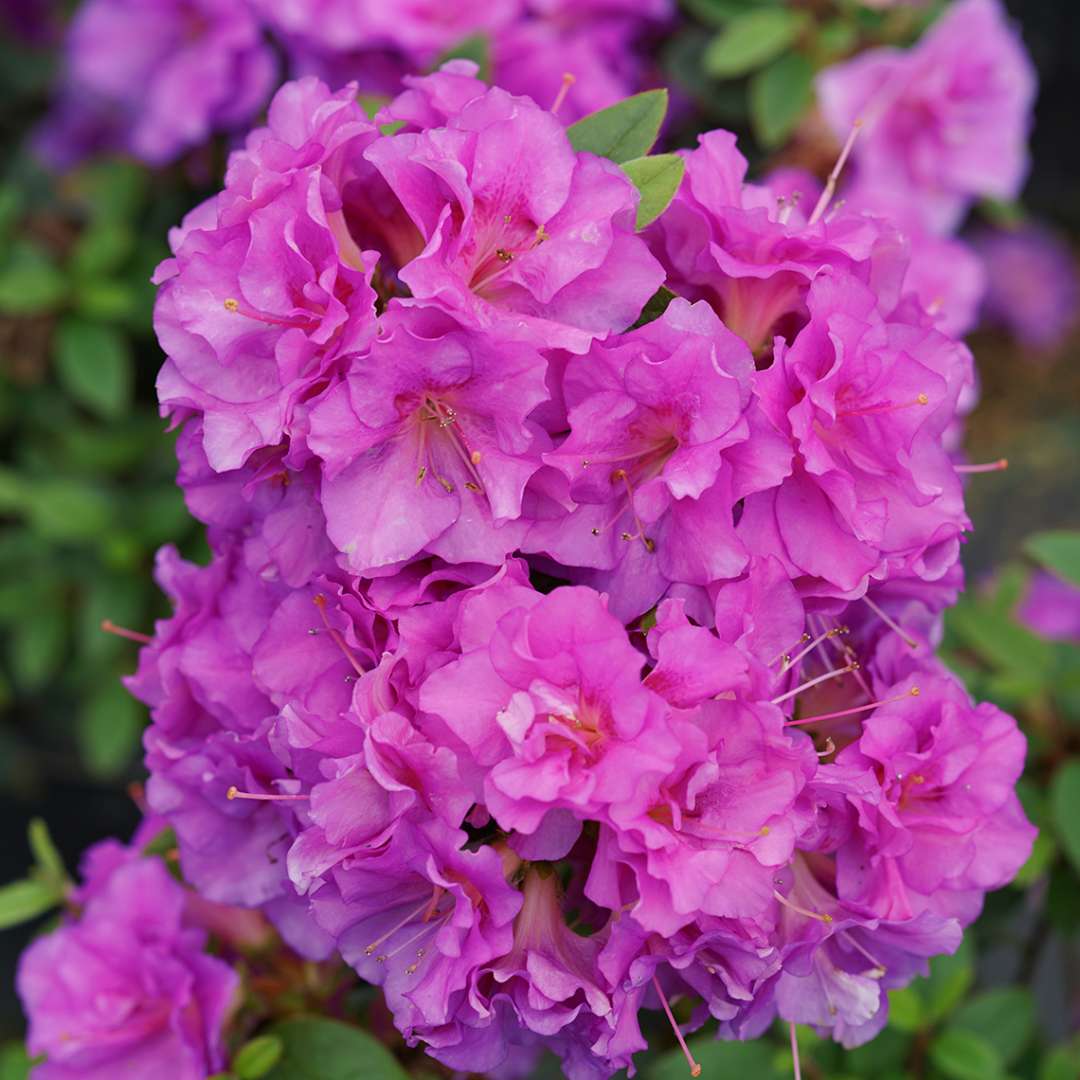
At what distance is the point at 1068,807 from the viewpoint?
129 cm

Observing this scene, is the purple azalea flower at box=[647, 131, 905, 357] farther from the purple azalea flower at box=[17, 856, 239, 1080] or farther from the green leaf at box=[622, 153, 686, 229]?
the purple azalea flower at box=[17, 856, 239, 1080]

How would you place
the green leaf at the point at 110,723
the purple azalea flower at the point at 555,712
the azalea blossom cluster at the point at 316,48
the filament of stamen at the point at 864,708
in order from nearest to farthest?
the purple azalea flower at the point at 555,712 → the filament of stamen at the point at 864,708 → the azalea blossom cluster at the point at 316,48 → the green leaf at the point at 110,723

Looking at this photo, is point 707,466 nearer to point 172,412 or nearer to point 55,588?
point 172,412

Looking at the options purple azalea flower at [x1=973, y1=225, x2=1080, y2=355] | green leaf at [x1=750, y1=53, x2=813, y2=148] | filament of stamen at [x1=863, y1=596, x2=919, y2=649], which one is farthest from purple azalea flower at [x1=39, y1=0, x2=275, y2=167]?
purple azalea flower at [x1=973, y1=225, x2=1080, y2=355]

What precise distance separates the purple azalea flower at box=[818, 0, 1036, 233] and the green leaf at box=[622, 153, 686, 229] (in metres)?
0.84

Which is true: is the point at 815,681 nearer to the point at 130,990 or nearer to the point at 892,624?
the point at 892,624

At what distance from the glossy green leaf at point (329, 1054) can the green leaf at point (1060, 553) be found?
700 mm

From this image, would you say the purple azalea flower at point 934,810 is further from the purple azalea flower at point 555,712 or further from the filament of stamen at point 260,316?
the filament of stamen at point 260,316

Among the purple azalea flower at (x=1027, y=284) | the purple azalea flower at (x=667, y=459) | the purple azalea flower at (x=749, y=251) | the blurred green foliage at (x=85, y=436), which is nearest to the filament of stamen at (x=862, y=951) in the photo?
the purple azalea flower at (x=667, y=459)

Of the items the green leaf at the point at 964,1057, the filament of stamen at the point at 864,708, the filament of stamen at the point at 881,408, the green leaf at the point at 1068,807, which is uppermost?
the filament of stamen at the point at 881,408

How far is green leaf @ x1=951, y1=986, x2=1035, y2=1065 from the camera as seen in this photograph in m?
1.27

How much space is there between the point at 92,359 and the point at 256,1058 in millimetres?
971

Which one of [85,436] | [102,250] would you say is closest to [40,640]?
[85,436]

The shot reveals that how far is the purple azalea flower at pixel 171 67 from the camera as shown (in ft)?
5.06
